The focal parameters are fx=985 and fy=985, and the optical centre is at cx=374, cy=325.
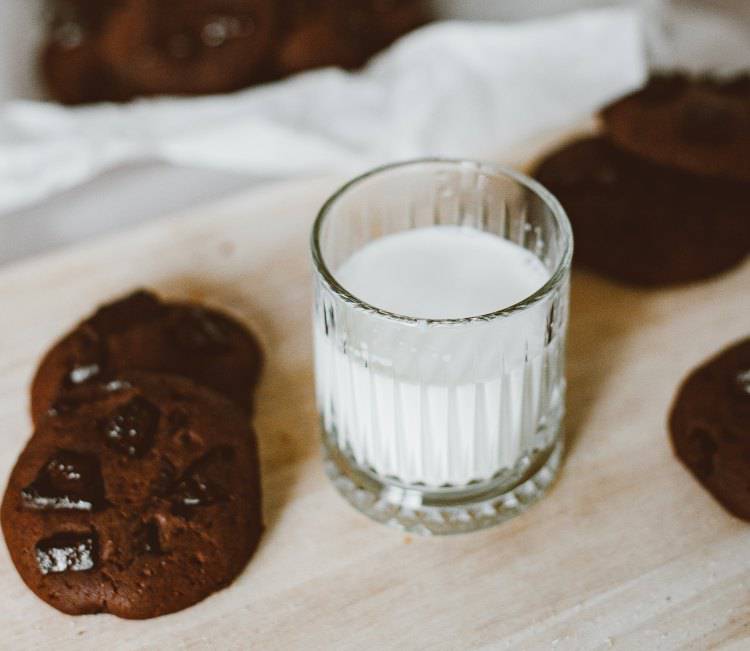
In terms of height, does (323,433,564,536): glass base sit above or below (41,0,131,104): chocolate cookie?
below

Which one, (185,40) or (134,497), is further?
(185,40)

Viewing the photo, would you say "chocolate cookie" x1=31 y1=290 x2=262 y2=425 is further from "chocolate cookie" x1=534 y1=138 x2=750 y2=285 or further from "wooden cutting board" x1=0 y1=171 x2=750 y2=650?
"chocolate cookie" x1=534 y1=138 x2=750 y2=285

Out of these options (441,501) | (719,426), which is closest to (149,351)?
(441,501)

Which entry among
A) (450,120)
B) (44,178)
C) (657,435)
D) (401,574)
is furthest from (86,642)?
(450,120)

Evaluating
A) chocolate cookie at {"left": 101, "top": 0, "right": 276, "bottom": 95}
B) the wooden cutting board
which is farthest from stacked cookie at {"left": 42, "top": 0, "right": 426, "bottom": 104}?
the wooden cutting board

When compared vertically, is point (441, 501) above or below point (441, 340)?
below

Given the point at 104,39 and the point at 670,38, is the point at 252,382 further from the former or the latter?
the point at 670,38

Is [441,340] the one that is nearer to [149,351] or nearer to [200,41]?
[149,351]
